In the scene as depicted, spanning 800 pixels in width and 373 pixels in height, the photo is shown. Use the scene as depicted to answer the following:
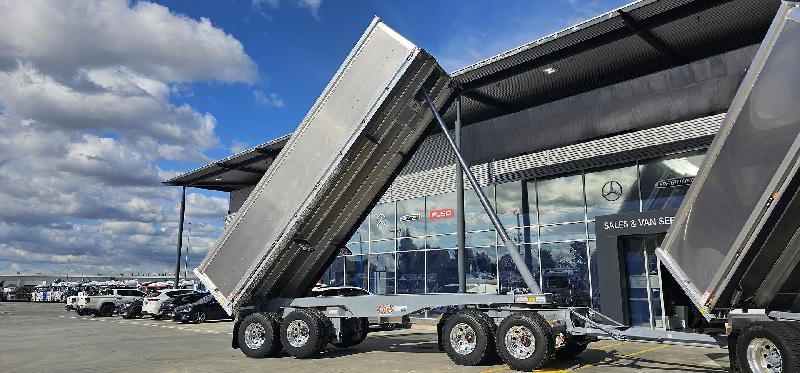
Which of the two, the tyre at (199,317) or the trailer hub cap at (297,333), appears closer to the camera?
the trailer hub cap at (297,333)

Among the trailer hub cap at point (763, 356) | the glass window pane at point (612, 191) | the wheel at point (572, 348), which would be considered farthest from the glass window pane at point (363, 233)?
the trailer hub cap at point (763, 356)

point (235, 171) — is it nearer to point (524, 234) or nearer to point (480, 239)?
point (480, 239)

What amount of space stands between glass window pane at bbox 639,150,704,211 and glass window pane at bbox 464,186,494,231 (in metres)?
6.10

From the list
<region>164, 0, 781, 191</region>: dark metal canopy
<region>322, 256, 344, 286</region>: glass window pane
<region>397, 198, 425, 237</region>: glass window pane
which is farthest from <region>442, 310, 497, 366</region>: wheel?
<region>322, 256, 344, 286</region>: glass window pane

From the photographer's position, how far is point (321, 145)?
10.8 meters

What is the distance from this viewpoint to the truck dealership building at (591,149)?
16328 mm

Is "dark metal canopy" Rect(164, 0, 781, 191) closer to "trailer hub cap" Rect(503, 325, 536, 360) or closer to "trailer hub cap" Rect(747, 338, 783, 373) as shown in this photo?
"trailer hub cap" Rect(503, 325, 536, 360)

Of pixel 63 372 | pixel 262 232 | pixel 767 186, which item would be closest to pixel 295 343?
pixel 262 232

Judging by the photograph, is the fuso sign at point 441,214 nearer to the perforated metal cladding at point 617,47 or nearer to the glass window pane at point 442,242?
the glass window pane at point 442,242

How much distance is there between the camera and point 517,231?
70.0ft

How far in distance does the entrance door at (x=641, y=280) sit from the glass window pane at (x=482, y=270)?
5365 mm

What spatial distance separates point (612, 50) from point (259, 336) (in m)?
13.5

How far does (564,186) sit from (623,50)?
5.27 meters

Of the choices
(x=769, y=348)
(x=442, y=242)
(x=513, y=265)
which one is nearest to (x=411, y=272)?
(x=442, y=242)
